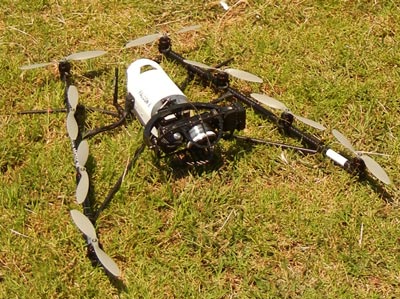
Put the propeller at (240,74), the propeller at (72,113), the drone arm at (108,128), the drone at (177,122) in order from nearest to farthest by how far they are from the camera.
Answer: the drone at (177,122)
the propeller at (72,113)
the drone arm at (108,128)
the propeller at (240,74)

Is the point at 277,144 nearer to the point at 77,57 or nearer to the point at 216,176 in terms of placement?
the point at 216,176

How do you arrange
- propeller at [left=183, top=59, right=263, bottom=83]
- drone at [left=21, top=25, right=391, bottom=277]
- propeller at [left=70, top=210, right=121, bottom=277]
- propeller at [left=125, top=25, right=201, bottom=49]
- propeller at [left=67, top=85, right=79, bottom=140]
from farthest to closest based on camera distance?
propeller at [left=125, top=25, right=201, bottom=49]
propeller at [left=183, top=59, right=263, bottom=83]
propeller at [left=67, top=85, right=79, bottom=140]
drone at [left=21, top=25, right=391, bottom=277]
propeller at [left=70, top=210, right=121, bottom=277]

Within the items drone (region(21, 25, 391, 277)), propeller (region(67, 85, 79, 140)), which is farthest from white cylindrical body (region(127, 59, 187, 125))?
propeller (region(67, 85, 79, 140))

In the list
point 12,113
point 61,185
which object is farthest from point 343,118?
point 12,113

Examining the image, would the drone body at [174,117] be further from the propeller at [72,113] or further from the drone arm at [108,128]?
the propeller at [72,113]

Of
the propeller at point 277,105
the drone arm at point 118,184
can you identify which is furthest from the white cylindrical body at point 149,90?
the propeller at point 277,105

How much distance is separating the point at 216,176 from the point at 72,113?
2.67 feet

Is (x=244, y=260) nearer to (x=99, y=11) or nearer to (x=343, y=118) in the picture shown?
(x=343, y=118)

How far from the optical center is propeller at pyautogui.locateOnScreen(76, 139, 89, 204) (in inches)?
117

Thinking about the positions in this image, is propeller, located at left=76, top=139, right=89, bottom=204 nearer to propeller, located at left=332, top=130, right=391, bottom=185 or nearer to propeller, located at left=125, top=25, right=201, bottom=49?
propeller, located at left=125, top=25, right=201, bottom=49

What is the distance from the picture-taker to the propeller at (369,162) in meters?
3.14

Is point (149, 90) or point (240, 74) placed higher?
point (149, 90)

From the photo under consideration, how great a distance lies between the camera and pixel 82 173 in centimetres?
309

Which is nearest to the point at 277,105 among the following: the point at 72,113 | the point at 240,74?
the point at 240,74
